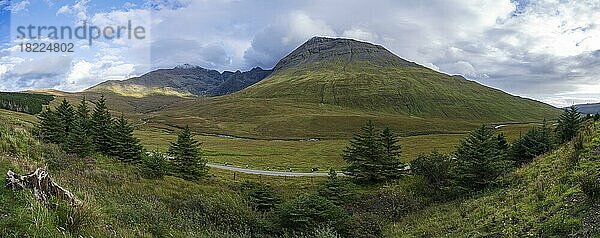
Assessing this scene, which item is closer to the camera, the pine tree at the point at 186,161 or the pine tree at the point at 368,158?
the pine tree at the point at 186,161

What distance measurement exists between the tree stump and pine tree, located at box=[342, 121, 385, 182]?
1495 inches

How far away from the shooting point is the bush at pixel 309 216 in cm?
2472

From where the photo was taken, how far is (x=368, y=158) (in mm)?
45969

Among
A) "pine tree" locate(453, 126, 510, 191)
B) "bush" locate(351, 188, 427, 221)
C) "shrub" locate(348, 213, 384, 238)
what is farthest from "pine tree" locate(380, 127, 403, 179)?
"shrub" locate(348, 213, 384, 238)

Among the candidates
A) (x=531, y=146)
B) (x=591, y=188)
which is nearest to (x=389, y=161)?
(x=531, y=146)

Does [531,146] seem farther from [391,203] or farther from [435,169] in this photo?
[391,203]

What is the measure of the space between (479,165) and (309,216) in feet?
49.9

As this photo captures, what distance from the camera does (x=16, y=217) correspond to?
768 cm

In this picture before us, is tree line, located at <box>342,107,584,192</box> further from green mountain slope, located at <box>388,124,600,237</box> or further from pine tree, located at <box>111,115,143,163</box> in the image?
pine tree, located at <box>111,115,143,163</box>

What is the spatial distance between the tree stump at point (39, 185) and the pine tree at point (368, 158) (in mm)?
37963

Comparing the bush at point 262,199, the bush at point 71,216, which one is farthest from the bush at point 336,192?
the bush at point 71,216

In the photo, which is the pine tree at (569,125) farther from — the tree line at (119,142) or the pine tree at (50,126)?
the pine tree at (50,126)

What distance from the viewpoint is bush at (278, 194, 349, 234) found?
973 inches

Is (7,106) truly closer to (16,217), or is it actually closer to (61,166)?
(61,166)
